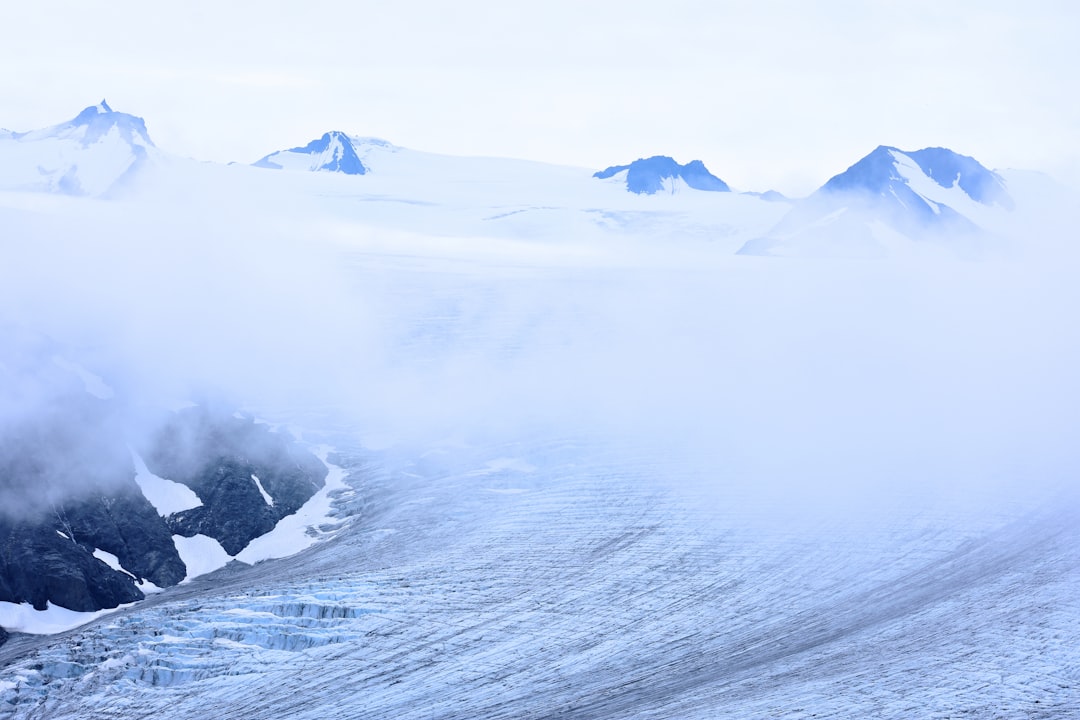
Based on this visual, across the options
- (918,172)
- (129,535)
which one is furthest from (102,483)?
(918,172)

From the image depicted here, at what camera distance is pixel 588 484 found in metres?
27.0

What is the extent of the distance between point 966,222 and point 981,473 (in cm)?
6037

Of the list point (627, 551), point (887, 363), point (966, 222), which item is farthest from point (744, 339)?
point (966, 222)

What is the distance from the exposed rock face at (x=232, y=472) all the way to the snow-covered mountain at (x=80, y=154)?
1735 inches

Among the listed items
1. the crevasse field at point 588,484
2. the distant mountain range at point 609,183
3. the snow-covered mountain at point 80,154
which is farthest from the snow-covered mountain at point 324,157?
the crevasse field at point 588,484

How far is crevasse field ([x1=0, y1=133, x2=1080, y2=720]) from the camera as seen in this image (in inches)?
680

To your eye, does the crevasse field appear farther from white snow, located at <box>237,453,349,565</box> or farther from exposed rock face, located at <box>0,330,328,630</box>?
exposed rock face, located at <box>0,330,328,630</box>

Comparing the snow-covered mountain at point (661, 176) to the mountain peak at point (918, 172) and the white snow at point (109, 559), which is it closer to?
the mountain peak at point (918, 172)

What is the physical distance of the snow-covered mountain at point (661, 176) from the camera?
106 metres

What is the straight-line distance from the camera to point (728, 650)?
60.6ft

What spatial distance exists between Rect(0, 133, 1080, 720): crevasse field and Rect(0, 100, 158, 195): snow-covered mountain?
596 centimetres

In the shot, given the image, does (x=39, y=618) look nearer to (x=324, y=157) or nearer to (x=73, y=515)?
(x=73, y=515)

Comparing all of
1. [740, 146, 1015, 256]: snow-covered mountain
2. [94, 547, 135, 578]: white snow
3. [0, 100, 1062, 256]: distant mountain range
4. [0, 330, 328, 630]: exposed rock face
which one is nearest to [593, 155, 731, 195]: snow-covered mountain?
[0, 100, 1062, 256]: distant mountain range

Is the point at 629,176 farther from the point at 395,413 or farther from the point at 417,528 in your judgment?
the point at 417,528
